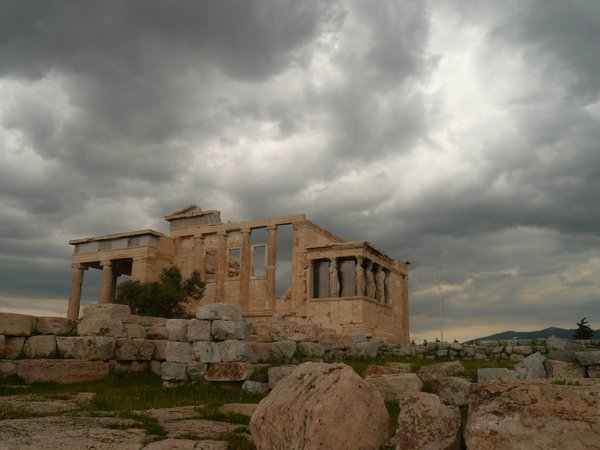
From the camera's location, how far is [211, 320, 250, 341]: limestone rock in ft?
37.2

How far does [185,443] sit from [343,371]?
5.67 ft

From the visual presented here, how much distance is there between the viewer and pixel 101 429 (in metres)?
5.91

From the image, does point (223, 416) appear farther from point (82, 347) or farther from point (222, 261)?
point (222, 261)

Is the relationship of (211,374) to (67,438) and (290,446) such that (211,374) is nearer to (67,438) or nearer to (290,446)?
(67,438)

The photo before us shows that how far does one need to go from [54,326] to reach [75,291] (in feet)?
87.7

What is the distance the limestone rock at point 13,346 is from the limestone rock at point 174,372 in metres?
3.11

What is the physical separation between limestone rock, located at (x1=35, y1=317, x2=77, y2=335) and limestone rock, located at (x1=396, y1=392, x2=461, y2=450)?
10262 mm

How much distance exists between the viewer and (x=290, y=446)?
4594 millimetres

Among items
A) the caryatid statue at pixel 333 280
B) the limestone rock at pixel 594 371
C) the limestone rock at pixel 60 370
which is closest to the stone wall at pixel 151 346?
the limestone rock at pixel 60 370

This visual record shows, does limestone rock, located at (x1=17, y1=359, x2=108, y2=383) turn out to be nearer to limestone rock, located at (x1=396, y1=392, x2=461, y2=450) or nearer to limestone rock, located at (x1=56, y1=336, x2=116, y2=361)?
limestone rock, located at (x1=56, y1=336, x2=116, y2=361)

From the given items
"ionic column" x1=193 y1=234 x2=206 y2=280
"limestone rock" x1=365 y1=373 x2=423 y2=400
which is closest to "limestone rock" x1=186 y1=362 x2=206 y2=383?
"limestone rock" x1=365 y1=373 x2=423 y2=400

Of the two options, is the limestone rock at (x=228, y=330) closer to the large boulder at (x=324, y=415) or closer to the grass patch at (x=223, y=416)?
the grass patch at (x=223, y=416)

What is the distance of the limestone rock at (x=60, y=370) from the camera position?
11023mm

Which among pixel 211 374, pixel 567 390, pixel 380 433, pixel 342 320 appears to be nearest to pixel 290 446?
pixel 380 433
